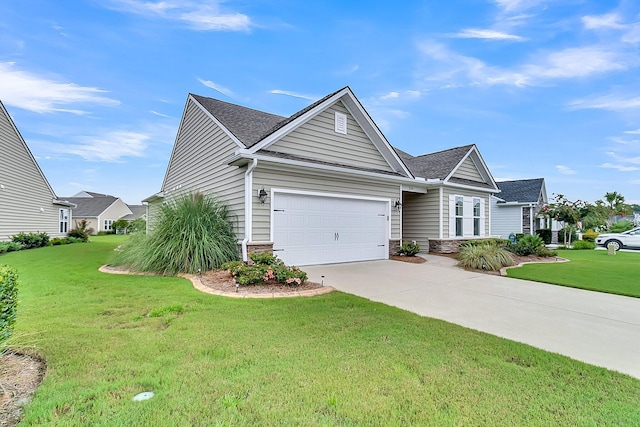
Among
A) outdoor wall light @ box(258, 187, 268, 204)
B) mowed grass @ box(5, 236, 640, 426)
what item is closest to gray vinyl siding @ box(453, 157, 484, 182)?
outdoor wall light @ box(258, 187, 268, 204)

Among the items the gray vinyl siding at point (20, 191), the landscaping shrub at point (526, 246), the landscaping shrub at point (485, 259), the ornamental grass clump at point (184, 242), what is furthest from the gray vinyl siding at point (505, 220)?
the gray vinyl siding at point (20, 191)

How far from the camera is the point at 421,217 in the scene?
13.8 m

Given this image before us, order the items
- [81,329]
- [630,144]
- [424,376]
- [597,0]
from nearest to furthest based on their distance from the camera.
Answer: [424,376], [81,329], [597,0], [630,144]

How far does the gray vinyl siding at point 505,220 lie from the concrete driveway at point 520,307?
17640mm

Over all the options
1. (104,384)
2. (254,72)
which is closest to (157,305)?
(104,384)

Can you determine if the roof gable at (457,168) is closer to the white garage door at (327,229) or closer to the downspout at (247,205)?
the white garage door at (327,229)

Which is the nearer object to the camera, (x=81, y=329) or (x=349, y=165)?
(x=81, y=329)

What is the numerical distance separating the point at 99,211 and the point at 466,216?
4624 cm

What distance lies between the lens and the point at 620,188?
32500 mm

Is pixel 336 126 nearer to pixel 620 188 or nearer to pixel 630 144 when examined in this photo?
pixel 630 144

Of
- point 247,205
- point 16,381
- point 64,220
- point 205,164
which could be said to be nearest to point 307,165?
point 247,205

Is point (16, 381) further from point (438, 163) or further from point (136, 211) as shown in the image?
point (136, 211)

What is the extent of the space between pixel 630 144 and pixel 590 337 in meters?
21.1

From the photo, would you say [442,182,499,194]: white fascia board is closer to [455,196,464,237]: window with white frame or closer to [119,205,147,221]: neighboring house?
[455,196,464,237]: window with white frame
